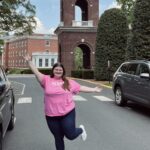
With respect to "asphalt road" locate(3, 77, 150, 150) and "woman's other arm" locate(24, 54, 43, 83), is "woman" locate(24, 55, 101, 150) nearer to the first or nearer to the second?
"woman's other arm" locate(24, 54, 43, 83)

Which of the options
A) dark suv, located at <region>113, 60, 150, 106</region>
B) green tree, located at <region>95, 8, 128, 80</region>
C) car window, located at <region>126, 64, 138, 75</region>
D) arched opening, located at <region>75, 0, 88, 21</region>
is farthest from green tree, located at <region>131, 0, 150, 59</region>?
arched opening, located at <region>75, 0, 88, 21</region>

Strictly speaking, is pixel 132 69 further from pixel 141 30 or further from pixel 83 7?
pixel 83 7

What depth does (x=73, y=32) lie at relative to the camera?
53812 mm

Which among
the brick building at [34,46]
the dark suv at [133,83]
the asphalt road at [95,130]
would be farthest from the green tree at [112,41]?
the brick building at [34,46]

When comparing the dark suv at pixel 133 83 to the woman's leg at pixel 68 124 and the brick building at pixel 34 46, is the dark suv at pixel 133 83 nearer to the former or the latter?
the woman's leg at pixel 68 124

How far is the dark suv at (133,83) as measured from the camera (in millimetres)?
12758

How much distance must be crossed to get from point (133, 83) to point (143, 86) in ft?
3.07

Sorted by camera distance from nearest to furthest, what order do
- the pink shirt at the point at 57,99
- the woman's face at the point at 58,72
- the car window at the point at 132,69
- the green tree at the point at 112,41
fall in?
the pink shirt at the point at 57,99 → the woman's face at the point at 58,72 → the car window at the point at 132,69 → the green tree at the point at 112,41

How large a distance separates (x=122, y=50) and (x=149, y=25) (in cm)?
1220

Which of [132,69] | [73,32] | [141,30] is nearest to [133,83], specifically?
[132,69]

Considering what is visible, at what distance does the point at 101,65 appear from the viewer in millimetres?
36656

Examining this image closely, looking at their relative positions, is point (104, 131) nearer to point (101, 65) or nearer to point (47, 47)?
point (101, 65)

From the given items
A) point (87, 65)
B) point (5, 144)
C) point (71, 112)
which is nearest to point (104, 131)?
point (5, 144)

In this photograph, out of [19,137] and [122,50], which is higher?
[122,50]
